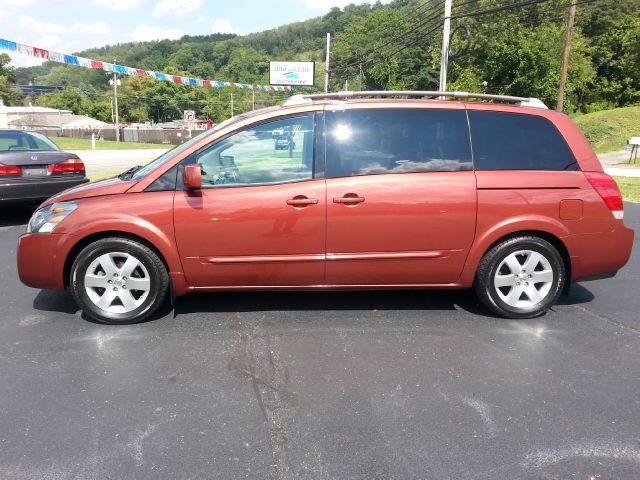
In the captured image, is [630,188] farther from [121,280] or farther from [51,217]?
[51,217]

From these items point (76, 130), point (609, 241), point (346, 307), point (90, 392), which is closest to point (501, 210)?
point (609, 241)

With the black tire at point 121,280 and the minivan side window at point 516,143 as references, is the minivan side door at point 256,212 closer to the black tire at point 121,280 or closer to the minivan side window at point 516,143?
the black tire at point 121,280

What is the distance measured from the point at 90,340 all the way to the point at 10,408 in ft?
3.10

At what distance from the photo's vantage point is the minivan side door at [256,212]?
396 cm

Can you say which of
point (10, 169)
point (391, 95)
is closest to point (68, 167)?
point (10, 169)

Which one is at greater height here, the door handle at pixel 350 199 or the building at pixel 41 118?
the building at pixel 41 118

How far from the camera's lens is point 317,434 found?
8.86 feet

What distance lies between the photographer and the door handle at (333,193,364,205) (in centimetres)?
396

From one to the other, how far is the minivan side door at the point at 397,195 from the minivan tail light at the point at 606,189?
101cm

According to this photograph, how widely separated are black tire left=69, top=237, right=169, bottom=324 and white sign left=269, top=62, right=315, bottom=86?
159 ft

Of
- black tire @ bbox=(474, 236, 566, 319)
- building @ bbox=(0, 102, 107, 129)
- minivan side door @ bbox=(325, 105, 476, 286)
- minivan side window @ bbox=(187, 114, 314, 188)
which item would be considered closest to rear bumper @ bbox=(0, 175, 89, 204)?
minivan side window @ bbox=(187, 114, 314, 188)

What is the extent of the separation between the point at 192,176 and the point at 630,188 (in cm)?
1292

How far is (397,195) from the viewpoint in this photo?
3994 mm

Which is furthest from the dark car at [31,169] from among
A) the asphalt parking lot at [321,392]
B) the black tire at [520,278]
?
the black tire at [520,278]
